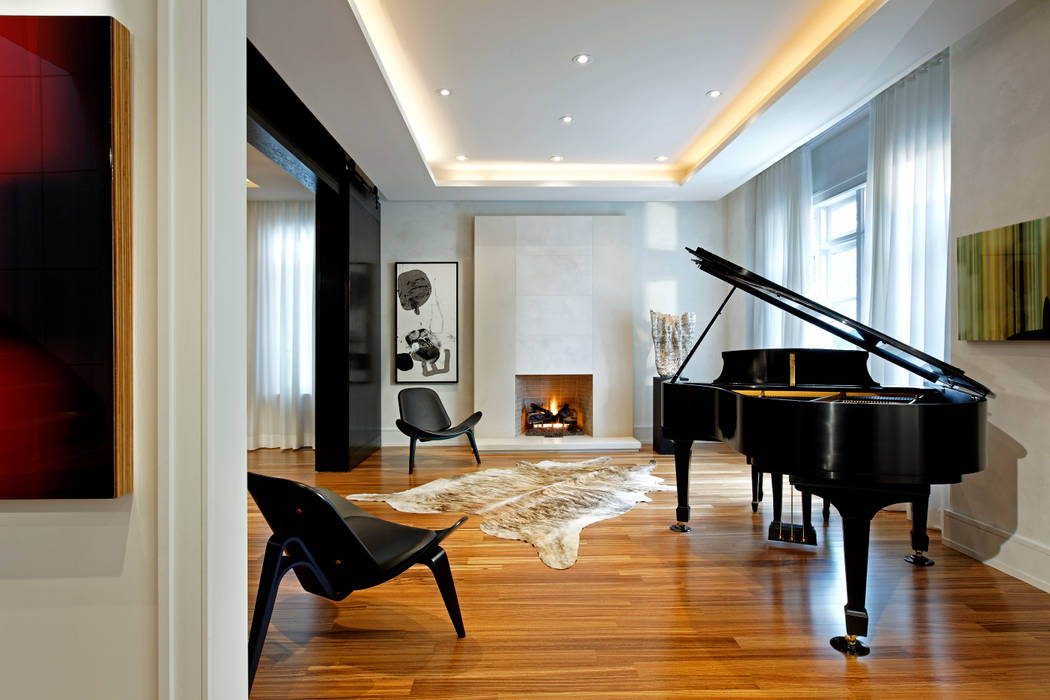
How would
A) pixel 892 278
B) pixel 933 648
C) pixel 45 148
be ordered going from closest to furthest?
pixel 45 148
pixel 933 648
pixel 892 278

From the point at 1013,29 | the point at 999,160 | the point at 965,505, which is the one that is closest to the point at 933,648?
the point at 965,505

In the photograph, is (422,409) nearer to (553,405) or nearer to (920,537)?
(553,405)

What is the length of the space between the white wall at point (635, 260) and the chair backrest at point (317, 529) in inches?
180

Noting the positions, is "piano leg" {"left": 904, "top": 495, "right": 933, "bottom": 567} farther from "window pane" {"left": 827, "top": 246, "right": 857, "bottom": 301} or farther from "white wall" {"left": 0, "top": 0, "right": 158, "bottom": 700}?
"white wall" {"left": 0, "top": 0, "right": 158, "bottom": 700}

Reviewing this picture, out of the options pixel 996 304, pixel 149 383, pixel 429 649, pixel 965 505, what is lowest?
pixel 429 649

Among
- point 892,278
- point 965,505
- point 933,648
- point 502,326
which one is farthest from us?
point 502,326

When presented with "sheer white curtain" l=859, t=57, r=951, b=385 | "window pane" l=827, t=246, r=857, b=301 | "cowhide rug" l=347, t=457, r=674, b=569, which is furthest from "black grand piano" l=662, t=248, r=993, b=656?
"window pane" l=827, t=246, r=857, b=301

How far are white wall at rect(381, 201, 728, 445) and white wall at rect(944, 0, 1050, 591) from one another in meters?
3.48

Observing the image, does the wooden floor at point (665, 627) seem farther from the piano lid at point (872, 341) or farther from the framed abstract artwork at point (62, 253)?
the framed abstract artwork at point (62, 253)

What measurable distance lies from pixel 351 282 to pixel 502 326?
181cm

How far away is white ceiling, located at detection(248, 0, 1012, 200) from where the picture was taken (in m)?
2.95

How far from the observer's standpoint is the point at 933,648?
2.16 m

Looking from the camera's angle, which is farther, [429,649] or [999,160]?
[999,160]

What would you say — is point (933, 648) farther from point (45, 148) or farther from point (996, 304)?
point (45, 148)
